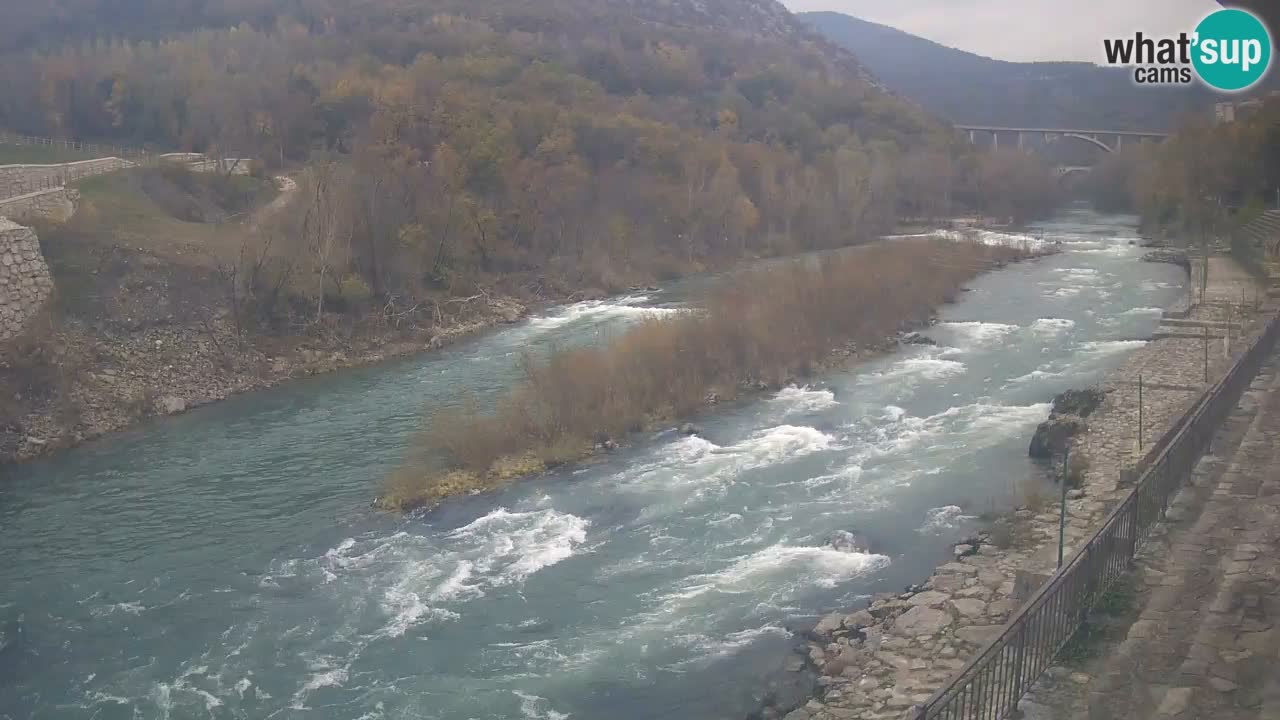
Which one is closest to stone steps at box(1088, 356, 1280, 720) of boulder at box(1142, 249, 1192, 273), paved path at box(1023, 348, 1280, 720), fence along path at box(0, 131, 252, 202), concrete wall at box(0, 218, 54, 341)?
paved path at box(1023, 348, 1280, 720)

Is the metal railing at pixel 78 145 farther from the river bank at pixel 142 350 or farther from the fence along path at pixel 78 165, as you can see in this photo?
the river bank at pixel 142 350

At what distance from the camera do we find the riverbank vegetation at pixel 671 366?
1800 centimetres

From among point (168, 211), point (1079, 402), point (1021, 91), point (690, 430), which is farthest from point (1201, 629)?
point (1021, 91)

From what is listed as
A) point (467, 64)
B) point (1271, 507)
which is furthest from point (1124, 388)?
point (467, 64)

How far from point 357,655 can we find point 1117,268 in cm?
3542

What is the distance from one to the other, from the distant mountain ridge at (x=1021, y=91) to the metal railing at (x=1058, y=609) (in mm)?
40604

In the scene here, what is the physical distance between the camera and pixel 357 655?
38.2ft

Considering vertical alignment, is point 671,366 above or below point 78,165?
below

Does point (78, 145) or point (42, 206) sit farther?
point (78, 145)

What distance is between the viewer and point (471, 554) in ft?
46.9

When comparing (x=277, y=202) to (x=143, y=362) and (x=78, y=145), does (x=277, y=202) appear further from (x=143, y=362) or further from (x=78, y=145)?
(x=78, y=145)

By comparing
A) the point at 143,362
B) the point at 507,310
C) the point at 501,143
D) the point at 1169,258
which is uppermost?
the point at 501,143

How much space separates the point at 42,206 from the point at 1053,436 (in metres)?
26.4

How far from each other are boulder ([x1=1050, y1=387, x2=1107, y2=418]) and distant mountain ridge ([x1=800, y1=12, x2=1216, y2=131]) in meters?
30.2
